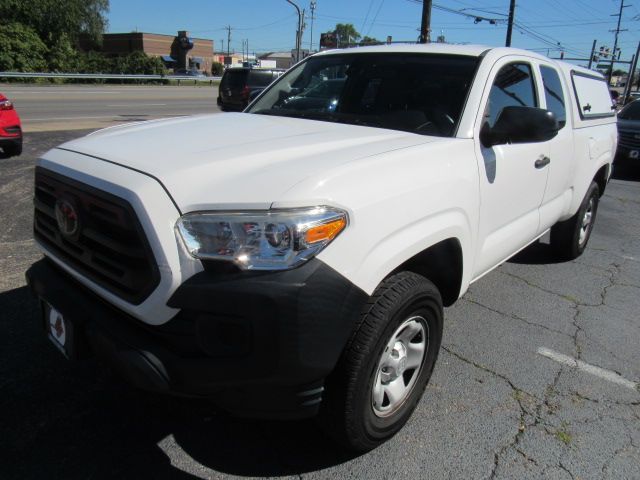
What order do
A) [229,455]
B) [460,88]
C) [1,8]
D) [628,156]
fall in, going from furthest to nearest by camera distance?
1. [1,8]
2. [628,156]
3. [460,88]
4. [229,455]

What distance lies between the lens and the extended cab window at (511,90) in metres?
3.22

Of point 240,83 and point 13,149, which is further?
point 240,83

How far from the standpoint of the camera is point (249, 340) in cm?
181

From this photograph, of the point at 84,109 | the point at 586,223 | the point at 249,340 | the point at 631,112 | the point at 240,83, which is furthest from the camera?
the point at 84,109

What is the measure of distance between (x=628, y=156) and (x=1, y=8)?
1721 inches

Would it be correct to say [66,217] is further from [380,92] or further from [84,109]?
[84,109]

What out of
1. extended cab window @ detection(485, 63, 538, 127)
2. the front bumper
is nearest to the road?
extended cab window @ detection(485, 63, 538, 127)

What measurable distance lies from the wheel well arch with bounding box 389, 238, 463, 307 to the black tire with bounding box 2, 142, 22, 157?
25.8 ft

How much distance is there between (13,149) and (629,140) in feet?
38.4

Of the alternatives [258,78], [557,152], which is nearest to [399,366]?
[557,152]

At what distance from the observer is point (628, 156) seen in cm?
1102

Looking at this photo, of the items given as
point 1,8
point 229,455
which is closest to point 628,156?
point 229,455

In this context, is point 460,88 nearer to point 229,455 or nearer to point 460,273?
point 460,273

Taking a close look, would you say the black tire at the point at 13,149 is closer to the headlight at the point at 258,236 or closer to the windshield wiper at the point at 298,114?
the windshield wiper at the point at 298,114
